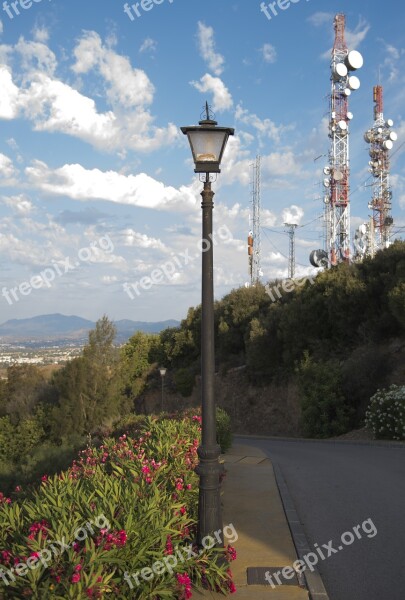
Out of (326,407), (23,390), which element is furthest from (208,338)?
(23,390)

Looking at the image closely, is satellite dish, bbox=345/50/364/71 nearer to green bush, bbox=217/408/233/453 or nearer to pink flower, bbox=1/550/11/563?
green bush, bbox=217/408/233/453

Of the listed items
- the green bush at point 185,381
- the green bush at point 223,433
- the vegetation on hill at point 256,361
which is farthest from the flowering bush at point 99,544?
the green bush at point 185,381

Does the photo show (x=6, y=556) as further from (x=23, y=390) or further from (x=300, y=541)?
(x=23, y=390)

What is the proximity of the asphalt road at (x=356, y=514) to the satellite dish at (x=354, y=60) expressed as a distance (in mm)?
36086

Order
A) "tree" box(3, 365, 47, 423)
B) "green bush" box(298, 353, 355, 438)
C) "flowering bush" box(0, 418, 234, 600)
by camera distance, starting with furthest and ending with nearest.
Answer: "tree" box(3, 365, 47, 423)
"green bush" box(298, 353, 355, 438)
"flowering bush" box(0, 418, 234, 600)

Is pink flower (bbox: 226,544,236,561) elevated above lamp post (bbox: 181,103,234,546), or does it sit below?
below

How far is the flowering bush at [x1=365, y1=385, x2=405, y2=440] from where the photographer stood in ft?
50.1

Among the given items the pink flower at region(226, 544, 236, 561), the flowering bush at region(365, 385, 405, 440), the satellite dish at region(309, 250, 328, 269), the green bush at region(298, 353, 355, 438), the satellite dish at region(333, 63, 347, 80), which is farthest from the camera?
the satellite dish at region(309, 250, 328, 269)

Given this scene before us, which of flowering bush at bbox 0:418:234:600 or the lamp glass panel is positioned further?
the lamp glass panel

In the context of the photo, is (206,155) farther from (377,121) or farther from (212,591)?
(377,121)

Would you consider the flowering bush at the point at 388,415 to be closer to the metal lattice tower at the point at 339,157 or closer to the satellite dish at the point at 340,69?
the metal lattice tower at the point at 339,157

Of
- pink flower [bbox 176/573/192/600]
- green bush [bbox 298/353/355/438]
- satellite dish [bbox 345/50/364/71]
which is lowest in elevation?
green bush [bbox 298/353/355/438]

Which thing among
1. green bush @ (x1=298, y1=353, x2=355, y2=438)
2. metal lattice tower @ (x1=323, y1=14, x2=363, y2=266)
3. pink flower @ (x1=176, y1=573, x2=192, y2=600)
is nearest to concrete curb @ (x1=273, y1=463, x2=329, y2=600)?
pink flower @ (x1=176, y1=573, x2=192, y2=600)

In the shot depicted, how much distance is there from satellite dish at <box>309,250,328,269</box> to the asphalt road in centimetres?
3193
